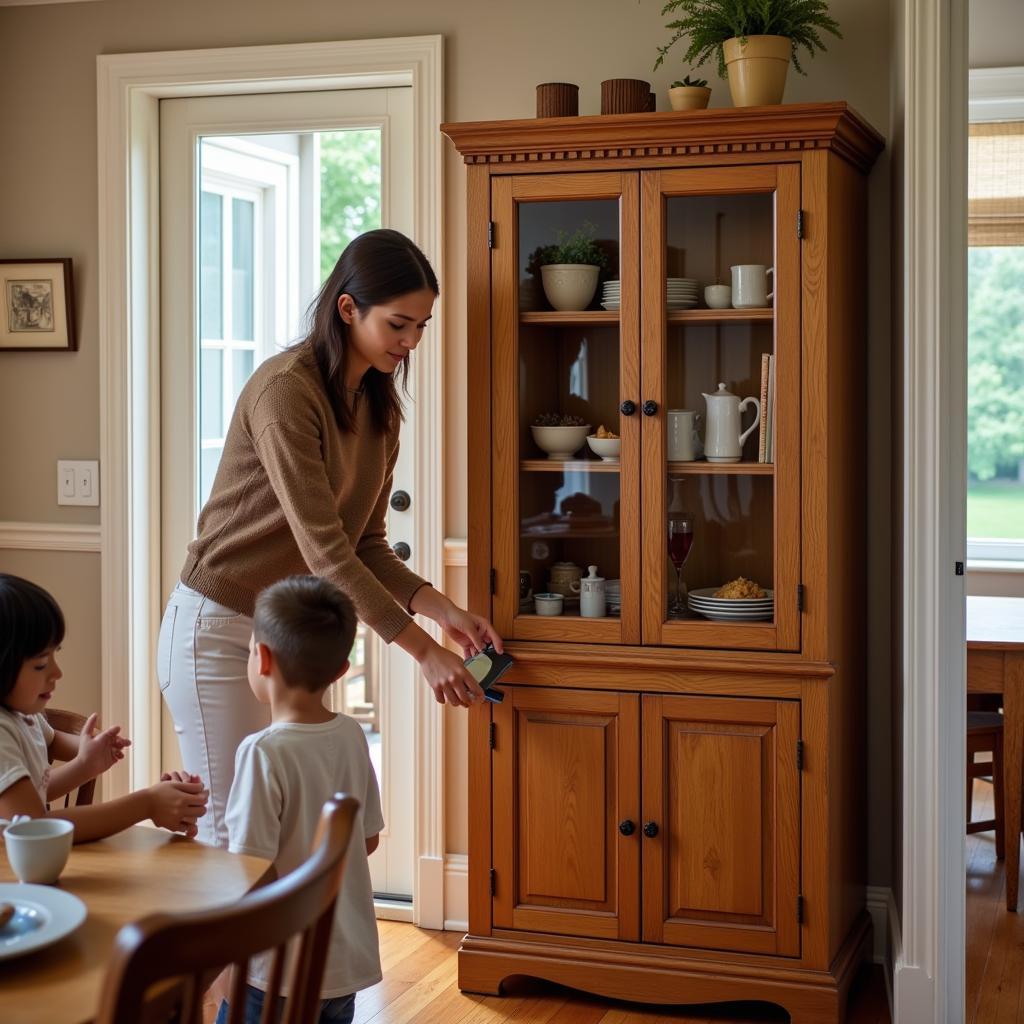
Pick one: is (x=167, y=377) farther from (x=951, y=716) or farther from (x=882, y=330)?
(x=951, y=716)

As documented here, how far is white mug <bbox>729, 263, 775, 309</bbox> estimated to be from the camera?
2748mm

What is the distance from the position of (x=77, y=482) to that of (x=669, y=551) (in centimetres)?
170

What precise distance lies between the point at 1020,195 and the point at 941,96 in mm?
2234

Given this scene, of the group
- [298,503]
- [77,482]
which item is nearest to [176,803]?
[298,503]

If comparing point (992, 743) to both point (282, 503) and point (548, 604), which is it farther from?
point (282, 503)

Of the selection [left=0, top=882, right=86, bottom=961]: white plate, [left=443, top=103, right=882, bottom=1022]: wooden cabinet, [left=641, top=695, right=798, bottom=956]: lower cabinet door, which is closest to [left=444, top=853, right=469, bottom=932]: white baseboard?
[left=443, top=103, right=882, bottom=1022]: wooden cabinet

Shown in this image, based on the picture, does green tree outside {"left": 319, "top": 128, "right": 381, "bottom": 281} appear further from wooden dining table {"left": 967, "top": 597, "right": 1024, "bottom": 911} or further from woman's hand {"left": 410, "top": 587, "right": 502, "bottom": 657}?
wooden dining table {"left": 967, "top": 597, "right": 1024, "bottom": 911}

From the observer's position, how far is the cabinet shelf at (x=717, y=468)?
2.76 metres

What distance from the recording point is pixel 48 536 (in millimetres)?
3576

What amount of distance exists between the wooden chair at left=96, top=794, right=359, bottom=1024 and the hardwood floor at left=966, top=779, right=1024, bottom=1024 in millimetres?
2075

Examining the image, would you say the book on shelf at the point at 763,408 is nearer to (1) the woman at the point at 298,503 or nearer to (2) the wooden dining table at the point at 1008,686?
(1) the woman at the point at 298,503

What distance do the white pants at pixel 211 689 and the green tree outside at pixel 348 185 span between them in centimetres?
Result: 132

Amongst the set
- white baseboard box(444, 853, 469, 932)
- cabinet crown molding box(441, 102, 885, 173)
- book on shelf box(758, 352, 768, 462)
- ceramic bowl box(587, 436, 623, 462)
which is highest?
cabinet crown molding box(441, 102, 885, 173)

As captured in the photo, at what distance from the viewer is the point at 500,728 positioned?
2898 mm
